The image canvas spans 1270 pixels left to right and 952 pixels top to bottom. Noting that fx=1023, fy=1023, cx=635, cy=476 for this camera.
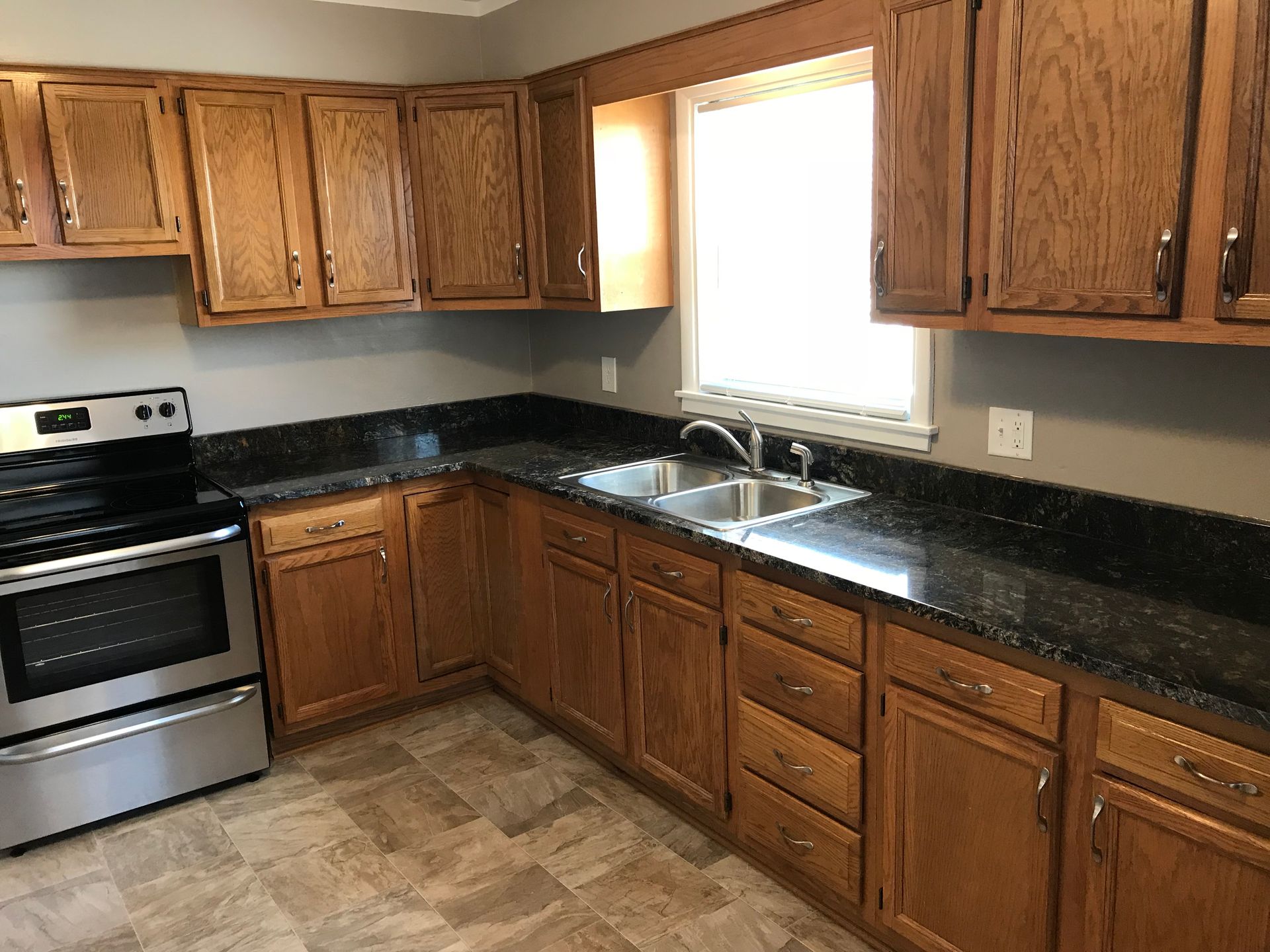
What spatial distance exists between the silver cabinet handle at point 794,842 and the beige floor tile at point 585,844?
1.41 feet

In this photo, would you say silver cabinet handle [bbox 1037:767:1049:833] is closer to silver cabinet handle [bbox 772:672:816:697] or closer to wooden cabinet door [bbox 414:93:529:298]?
silver cabinet handle [bbox 772:672:816:697]

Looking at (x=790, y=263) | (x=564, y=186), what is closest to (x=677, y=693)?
(x=790, y=263)

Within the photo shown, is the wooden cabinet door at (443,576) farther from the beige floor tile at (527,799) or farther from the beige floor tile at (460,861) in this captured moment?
the beige floor tile at (460,861)

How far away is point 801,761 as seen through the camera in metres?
2.34

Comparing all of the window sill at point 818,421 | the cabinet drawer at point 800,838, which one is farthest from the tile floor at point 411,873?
the window sill at point 818,421

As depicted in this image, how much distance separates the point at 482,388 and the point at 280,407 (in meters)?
0.82

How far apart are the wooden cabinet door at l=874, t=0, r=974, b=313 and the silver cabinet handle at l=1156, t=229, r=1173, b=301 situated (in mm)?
413

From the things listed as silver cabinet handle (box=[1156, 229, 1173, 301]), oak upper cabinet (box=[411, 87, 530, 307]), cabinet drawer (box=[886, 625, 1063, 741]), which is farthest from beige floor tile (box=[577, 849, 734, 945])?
oak upper cabinet (box=[411, 87, 530, 307])

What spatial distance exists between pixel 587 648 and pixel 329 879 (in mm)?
940

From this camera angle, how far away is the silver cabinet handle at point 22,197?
290 cm

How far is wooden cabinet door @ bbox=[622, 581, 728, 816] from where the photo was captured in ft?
8.50

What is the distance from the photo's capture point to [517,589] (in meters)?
3.39

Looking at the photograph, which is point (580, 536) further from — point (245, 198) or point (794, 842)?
point (245, 198)

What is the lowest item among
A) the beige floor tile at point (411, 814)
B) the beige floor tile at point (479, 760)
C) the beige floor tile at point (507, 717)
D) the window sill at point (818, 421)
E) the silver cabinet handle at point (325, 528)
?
the beige floor tile at point (411, 814)
